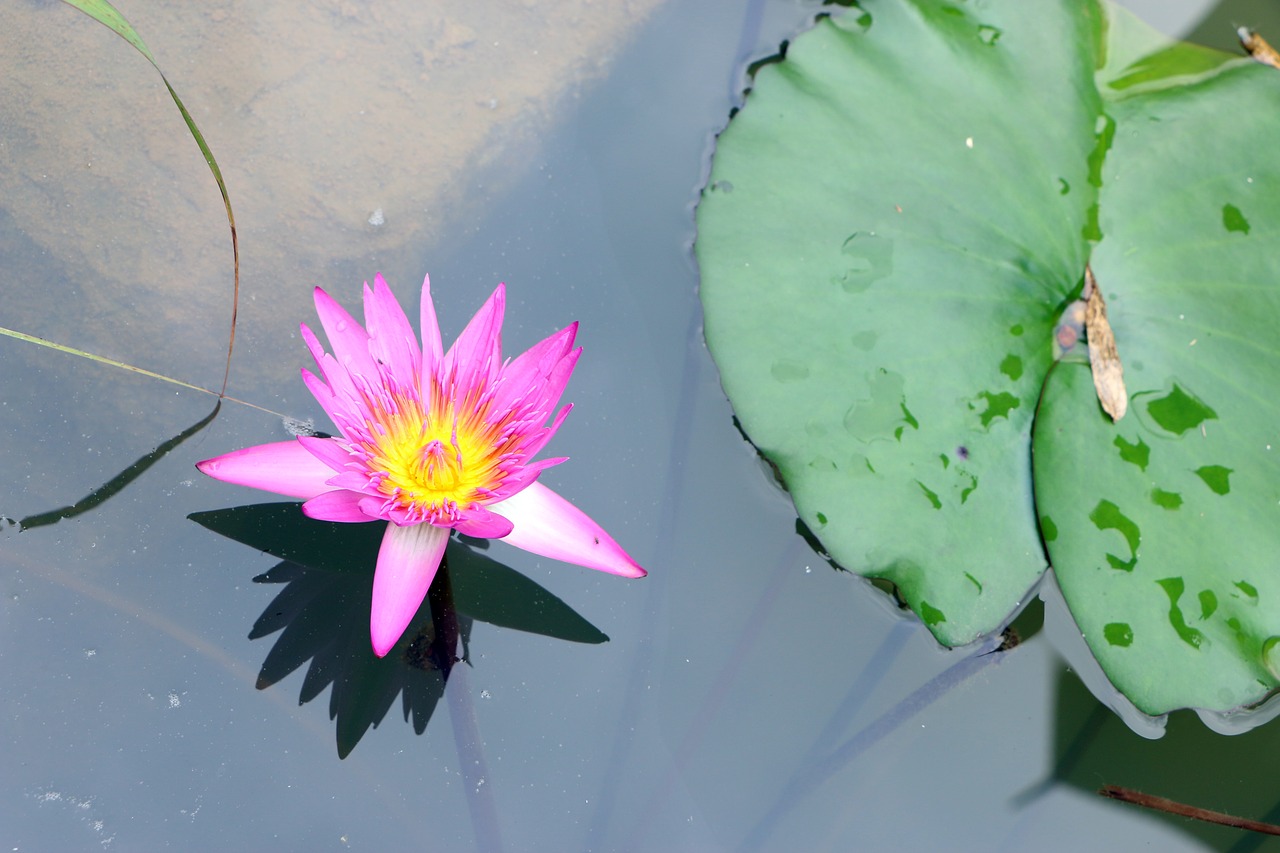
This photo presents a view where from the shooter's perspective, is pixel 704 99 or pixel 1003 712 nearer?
pixel 1003 712

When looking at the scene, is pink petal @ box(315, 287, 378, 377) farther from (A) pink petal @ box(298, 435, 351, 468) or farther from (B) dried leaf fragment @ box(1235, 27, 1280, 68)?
(B) dried leaf fragment @ box(1235, 27, 1280, 68)

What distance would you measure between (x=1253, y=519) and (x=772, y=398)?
1038 millimetres

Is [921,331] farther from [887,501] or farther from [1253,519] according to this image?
[1253,519]

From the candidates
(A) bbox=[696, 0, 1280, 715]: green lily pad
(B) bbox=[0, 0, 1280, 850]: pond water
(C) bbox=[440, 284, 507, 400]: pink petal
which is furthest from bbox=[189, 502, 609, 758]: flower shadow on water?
(A) bbox=[696, 0, 1280, 715]: green lily pad

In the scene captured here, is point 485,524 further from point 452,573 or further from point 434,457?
point 452,573

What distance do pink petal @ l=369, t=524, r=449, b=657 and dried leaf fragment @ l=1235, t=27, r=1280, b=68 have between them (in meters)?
2.44

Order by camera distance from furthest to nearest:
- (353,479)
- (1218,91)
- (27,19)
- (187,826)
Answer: (27,19) → (1218,91) → (187,826) → (353,479)

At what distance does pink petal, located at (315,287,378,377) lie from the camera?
162 centimetres

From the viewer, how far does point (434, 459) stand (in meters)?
1.58

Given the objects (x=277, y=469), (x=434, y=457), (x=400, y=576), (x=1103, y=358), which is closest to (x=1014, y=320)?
(x=1103, y=358)

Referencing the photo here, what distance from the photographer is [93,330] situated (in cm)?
203

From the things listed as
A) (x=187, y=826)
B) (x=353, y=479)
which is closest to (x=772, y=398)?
(x=353, y=479)

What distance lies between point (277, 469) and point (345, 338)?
11.0 inches

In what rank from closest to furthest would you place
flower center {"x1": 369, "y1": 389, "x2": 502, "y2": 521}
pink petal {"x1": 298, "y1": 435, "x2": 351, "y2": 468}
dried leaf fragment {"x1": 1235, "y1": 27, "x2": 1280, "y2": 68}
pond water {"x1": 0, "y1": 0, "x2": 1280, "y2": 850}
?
pink petal {"x1": 298, "y1": 435, "x2": 351, "y2": 468} < flower center {"x1": 369, "y1": 389, "x2": 502, "y2": 521} < pond water {"x1": 0, "y1": 0, "x2": 1280, "y2": 850} < dried leaf fragment {"x1": 1235, "y1": 27, "x2": 1280, "y2": 68}
